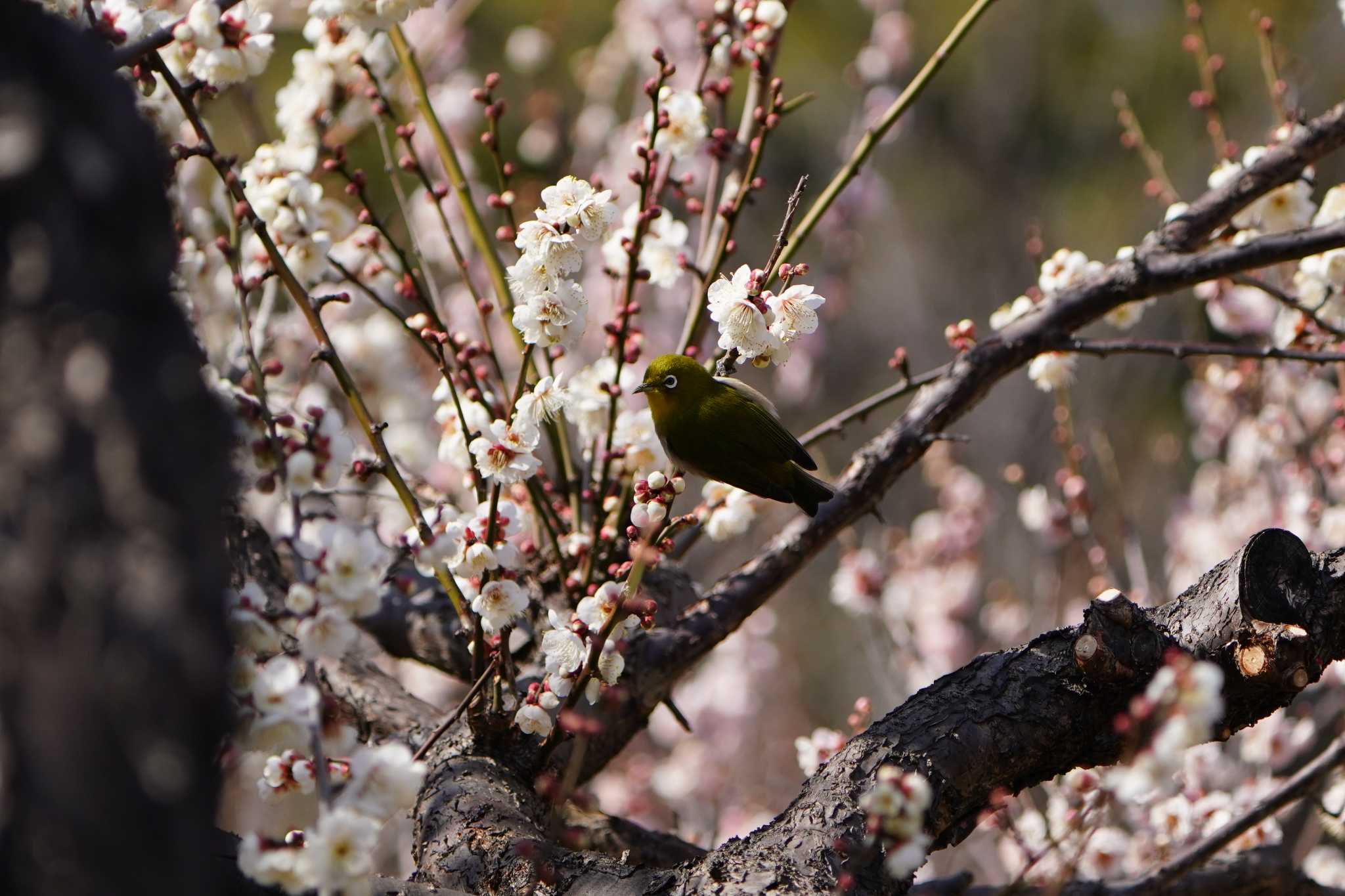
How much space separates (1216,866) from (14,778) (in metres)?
2.10

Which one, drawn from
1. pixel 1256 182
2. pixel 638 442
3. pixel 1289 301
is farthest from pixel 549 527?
pixel 1256 182

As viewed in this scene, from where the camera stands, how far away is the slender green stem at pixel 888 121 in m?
2.18

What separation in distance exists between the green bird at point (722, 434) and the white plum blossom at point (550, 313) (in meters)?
0.40

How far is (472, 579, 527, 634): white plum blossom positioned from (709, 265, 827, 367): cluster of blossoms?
479 millimetres

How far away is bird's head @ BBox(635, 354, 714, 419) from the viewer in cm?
205

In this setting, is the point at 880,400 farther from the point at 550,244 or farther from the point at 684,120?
the point at 550,244

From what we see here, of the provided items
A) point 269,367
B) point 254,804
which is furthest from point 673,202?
point 269,367

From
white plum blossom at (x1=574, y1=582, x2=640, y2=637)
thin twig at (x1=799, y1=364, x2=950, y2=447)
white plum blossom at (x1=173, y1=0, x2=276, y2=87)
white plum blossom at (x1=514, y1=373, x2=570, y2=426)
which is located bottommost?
white plum blossom at (x1=574, y1=582, x2=640, y2=637)

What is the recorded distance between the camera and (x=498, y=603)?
1.67m

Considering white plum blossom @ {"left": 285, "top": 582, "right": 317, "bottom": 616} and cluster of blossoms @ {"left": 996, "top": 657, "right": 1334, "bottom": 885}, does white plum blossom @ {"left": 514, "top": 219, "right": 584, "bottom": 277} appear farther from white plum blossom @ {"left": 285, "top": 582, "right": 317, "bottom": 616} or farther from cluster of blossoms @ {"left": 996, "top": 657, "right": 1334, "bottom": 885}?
cluster of blossoms @ {"left": 996, "top": 657, "right": 1334, "bottom": 885}

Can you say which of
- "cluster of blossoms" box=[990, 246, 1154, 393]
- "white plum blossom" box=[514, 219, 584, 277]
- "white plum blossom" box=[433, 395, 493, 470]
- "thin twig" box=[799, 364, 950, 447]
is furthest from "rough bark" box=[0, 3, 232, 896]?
"cluster of blossoms" box=[990, 246, 1154, 393]

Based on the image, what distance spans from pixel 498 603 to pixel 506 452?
8.8 inches

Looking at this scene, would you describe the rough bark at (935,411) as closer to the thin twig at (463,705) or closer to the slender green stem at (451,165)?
the thin twig at (463,705)

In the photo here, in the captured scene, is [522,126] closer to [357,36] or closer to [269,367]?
[357,36]
